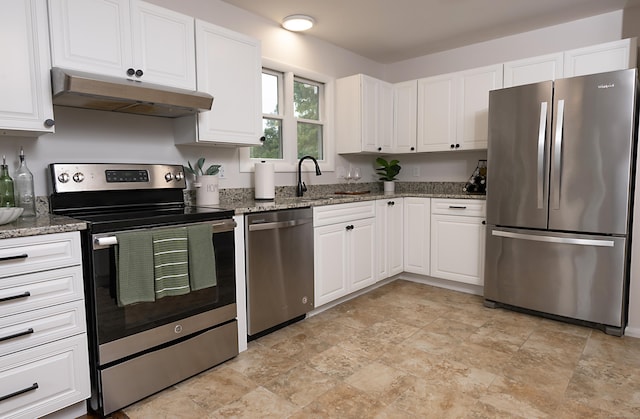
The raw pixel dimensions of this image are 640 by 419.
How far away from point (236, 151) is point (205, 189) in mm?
558

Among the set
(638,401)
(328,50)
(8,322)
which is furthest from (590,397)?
(328,50)

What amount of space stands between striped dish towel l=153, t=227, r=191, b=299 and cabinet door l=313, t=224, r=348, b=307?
3.64ft

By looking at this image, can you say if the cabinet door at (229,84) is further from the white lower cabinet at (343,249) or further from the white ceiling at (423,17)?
the white lower cabinet at (343,249)

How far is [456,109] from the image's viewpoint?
369cm

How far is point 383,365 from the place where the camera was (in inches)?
87.6

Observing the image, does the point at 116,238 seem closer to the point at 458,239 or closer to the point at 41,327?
the point at 41,327

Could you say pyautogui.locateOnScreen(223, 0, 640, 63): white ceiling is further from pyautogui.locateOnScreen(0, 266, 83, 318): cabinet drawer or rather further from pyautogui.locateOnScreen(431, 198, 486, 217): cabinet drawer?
pyautogui.locateOnScreen(0, 266, 83, 318): cabinet drawer

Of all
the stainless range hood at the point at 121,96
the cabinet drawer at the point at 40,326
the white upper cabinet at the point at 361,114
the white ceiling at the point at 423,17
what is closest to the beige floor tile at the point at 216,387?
the cabinet drawer at the point at 40,326

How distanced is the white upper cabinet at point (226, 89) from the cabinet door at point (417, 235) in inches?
68.6

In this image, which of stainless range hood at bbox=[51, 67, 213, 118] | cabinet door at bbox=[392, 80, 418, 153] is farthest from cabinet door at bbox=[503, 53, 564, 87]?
stainless range hood at bbox=[51, 67, 213, 118]

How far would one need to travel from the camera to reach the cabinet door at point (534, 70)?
3.15m

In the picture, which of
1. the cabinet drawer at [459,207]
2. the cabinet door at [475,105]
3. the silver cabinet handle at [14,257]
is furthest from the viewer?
the cabinet door at [475,105]

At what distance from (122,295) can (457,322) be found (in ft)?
7.44

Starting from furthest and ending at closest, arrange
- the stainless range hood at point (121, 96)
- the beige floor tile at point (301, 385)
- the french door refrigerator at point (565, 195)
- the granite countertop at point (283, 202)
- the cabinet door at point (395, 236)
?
1. the cabinet door at point (395, 236)
2. the french door refrigerator at point (565, 195)
3. the granite countertop at point (283, 202)
4. the beige floor tile at point (301, 385)
5. the stainless range hood at point (121, 96)
